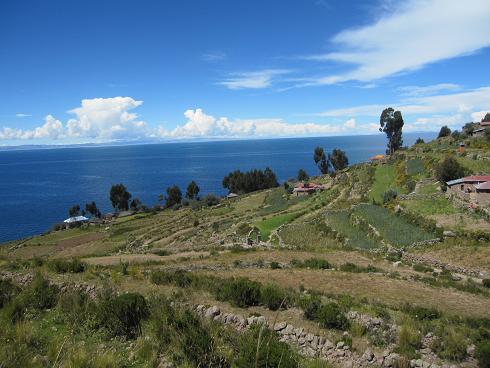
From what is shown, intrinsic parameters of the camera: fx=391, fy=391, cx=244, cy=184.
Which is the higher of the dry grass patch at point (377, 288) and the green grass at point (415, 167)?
the green grass at point (415, 167)

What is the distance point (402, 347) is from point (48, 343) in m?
10.1

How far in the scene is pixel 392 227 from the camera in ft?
122

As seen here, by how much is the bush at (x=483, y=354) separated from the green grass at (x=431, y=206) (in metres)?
29.9

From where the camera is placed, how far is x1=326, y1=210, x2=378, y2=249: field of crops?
34.6 meters

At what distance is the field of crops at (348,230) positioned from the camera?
3459 cm

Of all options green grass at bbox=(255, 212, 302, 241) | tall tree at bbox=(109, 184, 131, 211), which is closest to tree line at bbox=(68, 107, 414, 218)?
tall tree at bbox=(109, 184, 131, 211)

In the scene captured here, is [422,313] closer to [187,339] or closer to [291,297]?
[291,297]

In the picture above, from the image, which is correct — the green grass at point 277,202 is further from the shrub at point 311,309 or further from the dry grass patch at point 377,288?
the shrub at point 311,309

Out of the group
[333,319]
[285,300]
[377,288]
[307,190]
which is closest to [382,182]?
[307,190]

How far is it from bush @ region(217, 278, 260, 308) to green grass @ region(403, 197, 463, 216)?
29637 millimetres

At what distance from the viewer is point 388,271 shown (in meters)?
24.6

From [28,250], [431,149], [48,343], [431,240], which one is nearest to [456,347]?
[48,343]

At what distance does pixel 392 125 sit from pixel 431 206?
55158mm

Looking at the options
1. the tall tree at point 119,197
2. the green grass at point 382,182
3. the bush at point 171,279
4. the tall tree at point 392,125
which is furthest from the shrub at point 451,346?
the tall tree at point 119,197
